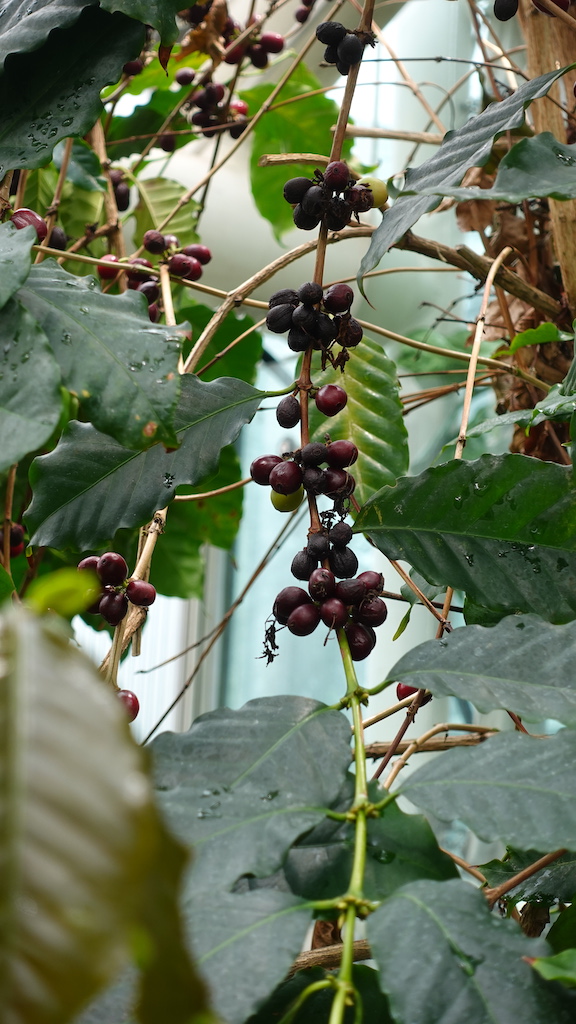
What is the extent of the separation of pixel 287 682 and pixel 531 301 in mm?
1781

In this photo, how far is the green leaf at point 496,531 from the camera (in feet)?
1.46

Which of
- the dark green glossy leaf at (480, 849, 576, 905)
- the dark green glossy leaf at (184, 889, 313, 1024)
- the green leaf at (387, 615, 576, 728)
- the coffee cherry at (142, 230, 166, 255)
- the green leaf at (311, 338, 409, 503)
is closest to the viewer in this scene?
the dark green glossy leaf at (184, 889, 313, 1024)

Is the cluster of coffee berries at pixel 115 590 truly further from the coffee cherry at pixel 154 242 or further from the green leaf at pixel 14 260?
the coffee cherry at pixel 154 242

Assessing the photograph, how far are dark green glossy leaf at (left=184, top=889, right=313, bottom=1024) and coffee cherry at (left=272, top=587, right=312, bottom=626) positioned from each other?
0.61ft

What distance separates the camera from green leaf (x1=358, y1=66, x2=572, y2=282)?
429 millimetres

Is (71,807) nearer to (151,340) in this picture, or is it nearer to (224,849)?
(224,849)

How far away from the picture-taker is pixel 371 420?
2.30 ft

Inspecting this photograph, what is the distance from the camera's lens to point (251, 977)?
0.83 feet

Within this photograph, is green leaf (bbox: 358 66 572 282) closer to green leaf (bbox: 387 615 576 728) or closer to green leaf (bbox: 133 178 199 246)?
green leaf (bbox: 387 615 576 728)

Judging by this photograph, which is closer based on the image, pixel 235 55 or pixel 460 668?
pixel 460 668

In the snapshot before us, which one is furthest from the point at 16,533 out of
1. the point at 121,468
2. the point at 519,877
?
the point at 519,877

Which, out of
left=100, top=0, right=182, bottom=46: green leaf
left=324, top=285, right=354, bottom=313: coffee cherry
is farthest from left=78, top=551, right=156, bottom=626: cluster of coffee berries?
left=100, top=0, right=182, bottom=46: green leaf

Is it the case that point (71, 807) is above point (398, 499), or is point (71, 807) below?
below

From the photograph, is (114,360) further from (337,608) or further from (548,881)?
(548,881)
